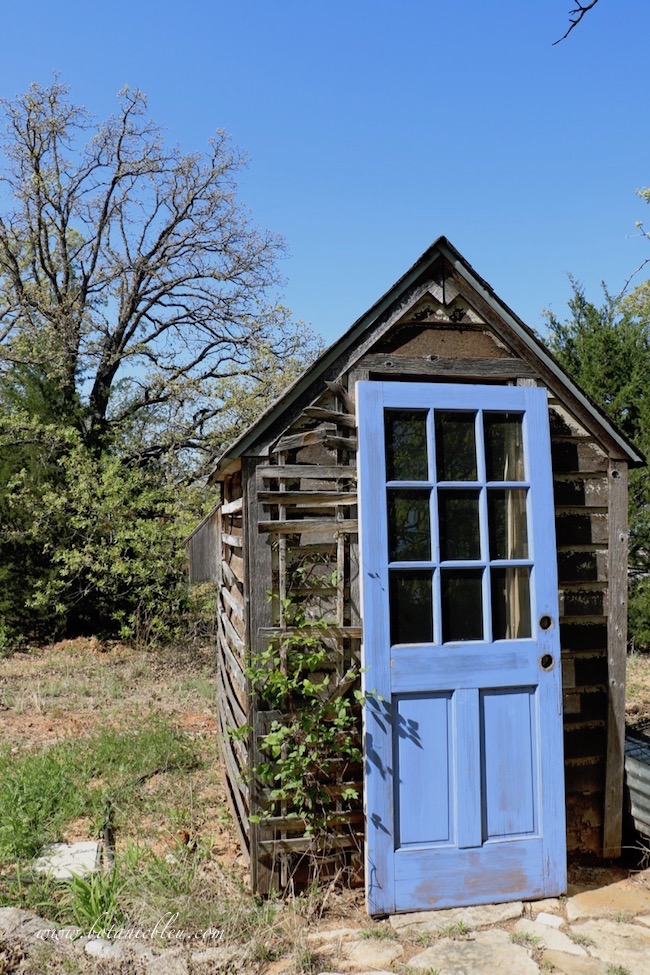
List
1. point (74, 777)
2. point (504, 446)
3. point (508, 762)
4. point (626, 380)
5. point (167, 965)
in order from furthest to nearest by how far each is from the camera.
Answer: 1. point (626, 380)
2. point (74, 777)
3. point (504, 446)
4. point (508, 762)
5. point (167, 965)

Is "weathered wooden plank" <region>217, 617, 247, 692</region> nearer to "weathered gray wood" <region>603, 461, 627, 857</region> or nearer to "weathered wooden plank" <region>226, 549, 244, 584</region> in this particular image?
"weathered wooden plank" <region>226, 549, 244, 584</region>

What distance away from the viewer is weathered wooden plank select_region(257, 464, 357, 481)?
4.18 metres

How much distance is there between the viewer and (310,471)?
4.21 meters

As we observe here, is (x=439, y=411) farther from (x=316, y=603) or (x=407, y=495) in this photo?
(x=316, y=603)

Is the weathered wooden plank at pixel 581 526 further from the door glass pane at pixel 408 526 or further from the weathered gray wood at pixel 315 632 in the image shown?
the weathered gray wood at pixel 315 632

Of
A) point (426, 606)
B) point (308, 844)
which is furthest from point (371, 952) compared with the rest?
point (426, 606)

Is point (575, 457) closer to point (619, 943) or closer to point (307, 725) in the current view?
point (307, 725)

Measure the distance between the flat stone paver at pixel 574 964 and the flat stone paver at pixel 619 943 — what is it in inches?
2.3

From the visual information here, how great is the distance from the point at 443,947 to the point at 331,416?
2.68 meters

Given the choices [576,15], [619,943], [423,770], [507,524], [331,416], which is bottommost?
[619,943]

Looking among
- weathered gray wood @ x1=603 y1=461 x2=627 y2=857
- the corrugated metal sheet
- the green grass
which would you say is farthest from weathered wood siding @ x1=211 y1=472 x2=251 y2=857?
the corrugated metal sheet

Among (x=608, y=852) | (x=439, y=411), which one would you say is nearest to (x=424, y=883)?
(x=608, y=852)

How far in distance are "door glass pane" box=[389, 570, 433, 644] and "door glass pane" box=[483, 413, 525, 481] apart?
2.44ft

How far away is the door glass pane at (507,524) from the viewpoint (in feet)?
13.7
